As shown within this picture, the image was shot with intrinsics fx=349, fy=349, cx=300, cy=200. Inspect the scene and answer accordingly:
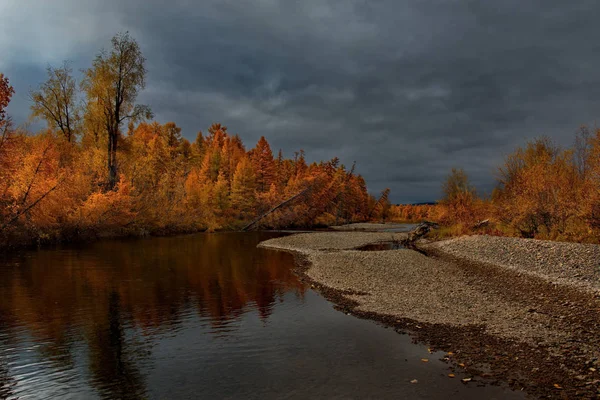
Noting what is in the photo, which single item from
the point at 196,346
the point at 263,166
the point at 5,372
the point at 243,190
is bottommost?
the point at 196,346

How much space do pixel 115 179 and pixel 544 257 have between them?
159 feet

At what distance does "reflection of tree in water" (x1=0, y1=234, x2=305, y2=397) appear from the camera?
10.4 metres

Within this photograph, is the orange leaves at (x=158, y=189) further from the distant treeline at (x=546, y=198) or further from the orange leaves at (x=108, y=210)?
the distant treeline at (x=546, y=198)

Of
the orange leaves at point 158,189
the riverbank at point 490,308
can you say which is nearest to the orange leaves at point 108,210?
the orange leaves at point 158,189

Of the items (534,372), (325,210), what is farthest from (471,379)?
(325,210)

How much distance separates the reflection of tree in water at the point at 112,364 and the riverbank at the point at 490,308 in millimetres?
8382

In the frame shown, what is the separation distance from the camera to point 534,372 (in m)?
8.70

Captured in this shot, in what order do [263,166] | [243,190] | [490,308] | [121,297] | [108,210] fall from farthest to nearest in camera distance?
[263,166], [243,190], [108,210], [121,297], [490,308]

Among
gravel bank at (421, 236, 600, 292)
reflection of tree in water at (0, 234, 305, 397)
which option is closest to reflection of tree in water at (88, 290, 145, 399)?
reflection of tree in water at (0, 234, 305, 397)

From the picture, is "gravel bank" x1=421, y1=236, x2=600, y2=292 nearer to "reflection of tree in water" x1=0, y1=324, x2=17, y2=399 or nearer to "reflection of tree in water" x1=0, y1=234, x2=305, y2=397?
"reflection of tree in water" x1=0, y1=234, x2=305, y2=397

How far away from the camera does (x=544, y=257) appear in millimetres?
22984

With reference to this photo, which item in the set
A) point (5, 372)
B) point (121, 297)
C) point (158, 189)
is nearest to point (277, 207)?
point (158, 189)

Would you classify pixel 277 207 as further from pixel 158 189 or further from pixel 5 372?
pixel 5 372

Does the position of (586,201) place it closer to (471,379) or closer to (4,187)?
(471,379)
